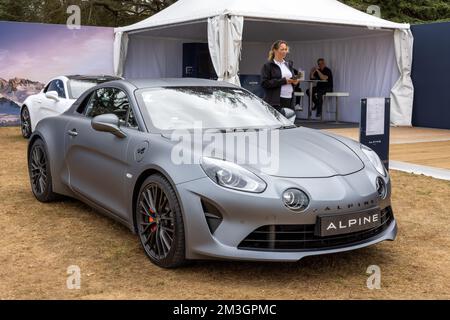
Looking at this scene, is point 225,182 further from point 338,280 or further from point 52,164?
point 52,164

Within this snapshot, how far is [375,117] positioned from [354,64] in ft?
33.4

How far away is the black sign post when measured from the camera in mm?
6812

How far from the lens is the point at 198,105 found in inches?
182

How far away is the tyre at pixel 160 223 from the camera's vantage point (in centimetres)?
365

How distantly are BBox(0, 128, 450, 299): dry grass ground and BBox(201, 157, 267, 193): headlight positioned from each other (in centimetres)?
64

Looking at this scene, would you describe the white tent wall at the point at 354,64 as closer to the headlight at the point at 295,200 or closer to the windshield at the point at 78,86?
the windshield at the point at 78,86

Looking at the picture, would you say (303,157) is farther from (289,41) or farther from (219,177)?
(289,41)

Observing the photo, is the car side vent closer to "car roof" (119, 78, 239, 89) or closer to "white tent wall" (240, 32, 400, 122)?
"car roof" (119, 78, 239, 89)

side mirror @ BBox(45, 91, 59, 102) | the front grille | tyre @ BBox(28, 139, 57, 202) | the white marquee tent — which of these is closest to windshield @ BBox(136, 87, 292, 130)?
the front grille

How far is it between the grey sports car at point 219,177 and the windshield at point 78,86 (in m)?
4.76

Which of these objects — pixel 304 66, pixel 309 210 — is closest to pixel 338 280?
pixel 309 210

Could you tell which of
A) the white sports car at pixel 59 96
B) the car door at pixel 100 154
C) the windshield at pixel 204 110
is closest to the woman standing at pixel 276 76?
the windshield at pixel 204 110

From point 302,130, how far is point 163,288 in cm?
190

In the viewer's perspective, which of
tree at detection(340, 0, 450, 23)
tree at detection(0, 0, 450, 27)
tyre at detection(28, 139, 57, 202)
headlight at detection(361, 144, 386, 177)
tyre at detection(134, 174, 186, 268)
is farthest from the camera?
tree at detection(0, 0, 450, 27)
